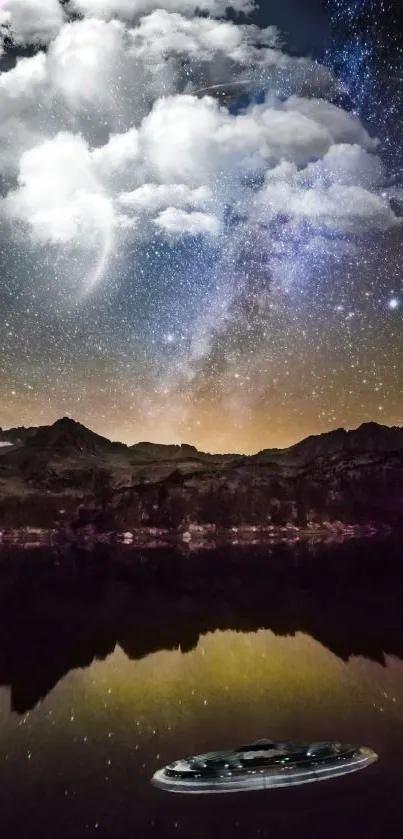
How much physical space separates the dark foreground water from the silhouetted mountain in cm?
20

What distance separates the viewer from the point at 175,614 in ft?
157

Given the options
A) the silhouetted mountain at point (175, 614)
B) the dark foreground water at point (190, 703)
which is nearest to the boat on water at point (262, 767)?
the dark foreground water at point (190, 703)

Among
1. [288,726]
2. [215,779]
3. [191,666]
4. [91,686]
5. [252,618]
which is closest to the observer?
[215,779]

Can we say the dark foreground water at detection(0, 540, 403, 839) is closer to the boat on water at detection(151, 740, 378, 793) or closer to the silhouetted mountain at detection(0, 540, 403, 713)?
the silhouetted mountain at detection(0, 540, 403, 713)

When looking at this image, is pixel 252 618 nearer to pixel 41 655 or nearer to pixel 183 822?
pixel 41 655

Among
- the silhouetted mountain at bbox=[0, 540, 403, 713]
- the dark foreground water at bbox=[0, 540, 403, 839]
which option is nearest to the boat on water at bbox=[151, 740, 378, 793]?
the dark foreground water at bbox=[0, 540, 403, 839]

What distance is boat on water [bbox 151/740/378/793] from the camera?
15633 mm

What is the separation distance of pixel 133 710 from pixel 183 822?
11.2 m

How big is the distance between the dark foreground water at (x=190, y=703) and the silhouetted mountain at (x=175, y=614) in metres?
0.20

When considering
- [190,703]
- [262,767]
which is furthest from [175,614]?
[262,767]

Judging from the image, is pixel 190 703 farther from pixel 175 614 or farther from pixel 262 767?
pixel 175 614

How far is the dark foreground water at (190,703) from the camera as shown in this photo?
48.2ft

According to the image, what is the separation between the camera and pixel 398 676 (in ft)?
87.4

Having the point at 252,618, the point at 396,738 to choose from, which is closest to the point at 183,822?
the point at 396,738
